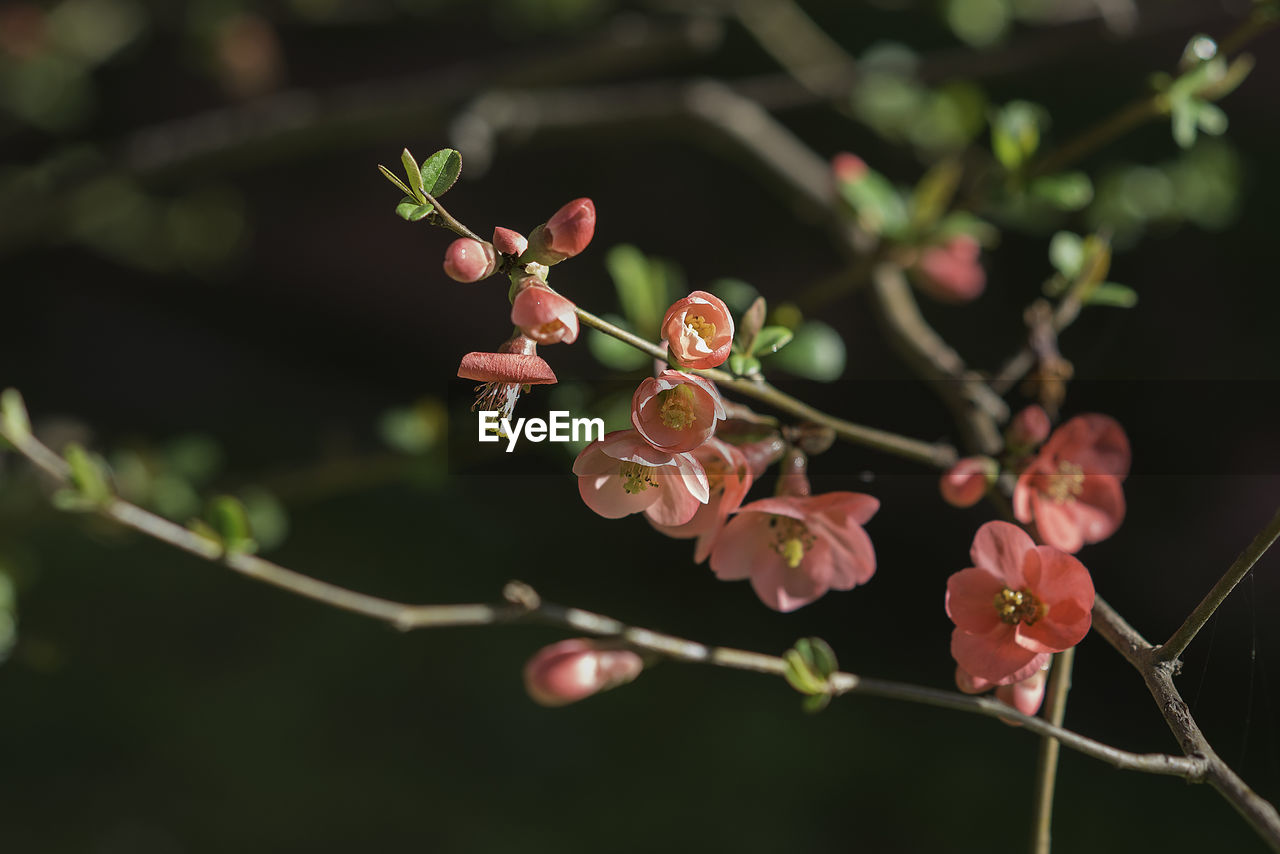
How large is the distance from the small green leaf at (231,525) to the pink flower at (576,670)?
24cm

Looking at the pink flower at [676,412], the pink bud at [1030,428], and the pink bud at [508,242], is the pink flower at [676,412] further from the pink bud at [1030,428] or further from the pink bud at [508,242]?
the pink bud at [1030,428]

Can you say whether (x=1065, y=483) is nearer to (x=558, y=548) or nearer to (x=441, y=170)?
(x=441, y=170)

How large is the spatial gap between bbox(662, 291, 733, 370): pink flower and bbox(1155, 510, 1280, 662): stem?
0.27 meters

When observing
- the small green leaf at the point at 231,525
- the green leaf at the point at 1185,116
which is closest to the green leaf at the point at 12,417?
the small green leaf at the point at 231,525

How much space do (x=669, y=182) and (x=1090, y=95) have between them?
3.82 feet

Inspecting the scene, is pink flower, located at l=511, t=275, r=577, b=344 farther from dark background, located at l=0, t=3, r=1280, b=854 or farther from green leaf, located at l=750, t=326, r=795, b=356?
dark background, located at l=0, t=3, r=1280, b=854

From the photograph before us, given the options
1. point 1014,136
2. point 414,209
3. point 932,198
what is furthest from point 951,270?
point 414,209

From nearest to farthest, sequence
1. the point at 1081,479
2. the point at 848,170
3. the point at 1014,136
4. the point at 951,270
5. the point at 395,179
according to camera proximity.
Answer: the point at 395,179, the point at 1081,479, the point at 1014,136, the point at 848,170, the point at 951,270

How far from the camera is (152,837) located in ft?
5.73

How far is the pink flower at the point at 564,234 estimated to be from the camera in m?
0.45

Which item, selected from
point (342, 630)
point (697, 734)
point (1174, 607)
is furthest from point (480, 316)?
point (1174, 607)

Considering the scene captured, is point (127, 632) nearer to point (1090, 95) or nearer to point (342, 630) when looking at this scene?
point (342, 630)

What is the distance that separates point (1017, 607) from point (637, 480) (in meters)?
0.23

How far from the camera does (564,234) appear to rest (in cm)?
45
